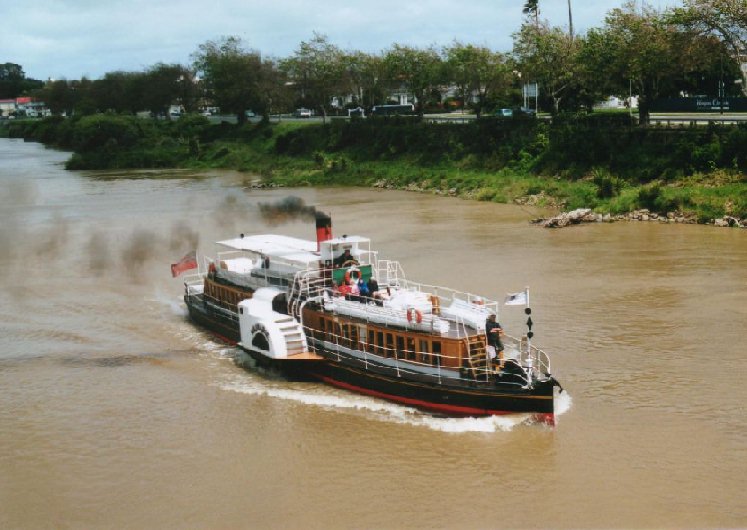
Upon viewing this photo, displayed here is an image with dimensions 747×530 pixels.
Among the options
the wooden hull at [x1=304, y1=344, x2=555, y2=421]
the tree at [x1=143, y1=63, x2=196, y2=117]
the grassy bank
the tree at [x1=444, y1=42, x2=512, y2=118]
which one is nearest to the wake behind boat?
the wooden hull at [x1=304, y1=344, x2=555, y2=421]

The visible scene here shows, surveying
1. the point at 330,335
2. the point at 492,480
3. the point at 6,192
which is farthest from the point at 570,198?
the point at 6,192

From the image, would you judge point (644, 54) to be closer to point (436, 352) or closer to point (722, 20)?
point (722, 20)

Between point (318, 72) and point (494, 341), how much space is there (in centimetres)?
6258

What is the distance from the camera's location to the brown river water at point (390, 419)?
49.3 feet

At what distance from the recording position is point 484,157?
55.9 meters

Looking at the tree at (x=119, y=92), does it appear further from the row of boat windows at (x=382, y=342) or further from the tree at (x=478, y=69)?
the row of boat windows at (x=382, y=342)

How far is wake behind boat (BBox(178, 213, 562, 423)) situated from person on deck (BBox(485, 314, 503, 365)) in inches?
1.7

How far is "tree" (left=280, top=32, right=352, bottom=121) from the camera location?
76.6 m

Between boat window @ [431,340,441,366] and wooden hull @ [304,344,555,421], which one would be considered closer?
wooden hull @ [304,344,555,421]

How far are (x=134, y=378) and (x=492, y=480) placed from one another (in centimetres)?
1056

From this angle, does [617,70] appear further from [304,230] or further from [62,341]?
[62,341]

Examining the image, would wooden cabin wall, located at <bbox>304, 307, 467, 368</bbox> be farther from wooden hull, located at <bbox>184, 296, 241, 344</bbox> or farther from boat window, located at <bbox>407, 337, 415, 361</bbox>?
wooden hull, located at <bbox>184, 296, 241, 344</bbox>

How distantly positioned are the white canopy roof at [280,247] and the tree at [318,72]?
5299 cm

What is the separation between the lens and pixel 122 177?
230 feet
